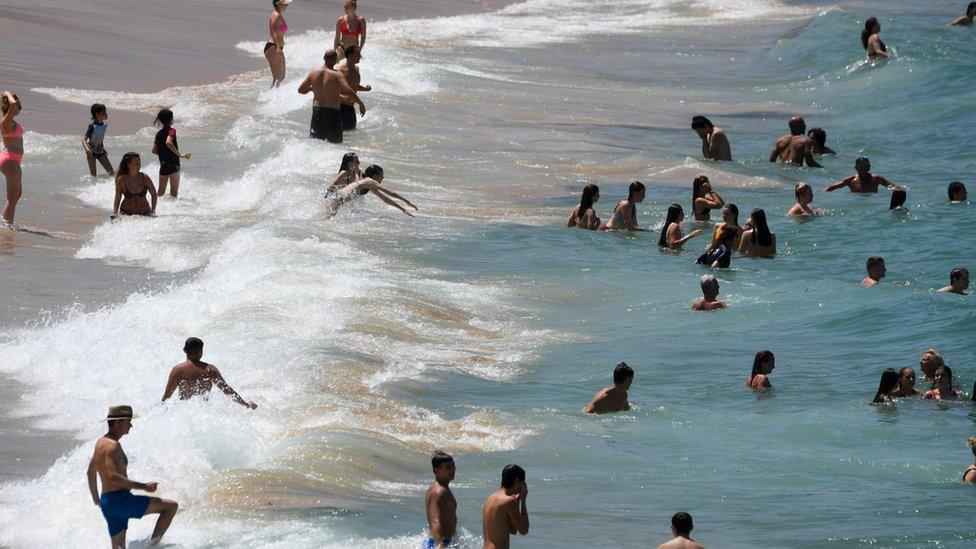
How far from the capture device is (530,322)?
1536cm

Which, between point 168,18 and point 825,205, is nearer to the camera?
point 825,205

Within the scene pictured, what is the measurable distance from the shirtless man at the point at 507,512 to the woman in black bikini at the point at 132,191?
9966 millimetres

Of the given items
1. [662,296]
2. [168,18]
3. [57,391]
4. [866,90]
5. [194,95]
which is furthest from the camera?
[168,18]

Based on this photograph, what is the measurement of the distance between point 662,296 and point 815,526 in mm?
6799

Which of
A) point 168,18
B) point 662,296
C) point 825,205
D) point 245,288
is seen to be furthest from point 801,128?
point 168,18

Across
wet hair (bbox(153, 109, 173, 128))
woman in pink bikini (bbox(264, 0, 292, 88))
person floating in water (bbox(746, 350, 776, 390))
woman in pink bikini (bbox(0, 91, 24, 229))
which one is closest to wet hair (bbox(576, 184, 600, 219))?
wet hair (bbox(153, 109, 173, 128))

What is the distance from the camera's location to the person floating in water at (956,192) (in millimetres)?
20203

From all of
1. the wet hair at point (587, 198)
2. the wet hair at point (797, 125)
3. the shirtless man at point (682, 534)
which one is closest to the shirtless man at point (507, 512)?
the shirtless man at point (682, 534)

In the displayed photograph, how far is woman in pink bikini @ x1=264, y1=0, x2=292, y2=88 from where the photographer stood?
2527 centimetres

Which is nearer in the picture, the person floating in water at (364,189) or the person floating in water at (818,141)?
the person floating in water at (364,189)

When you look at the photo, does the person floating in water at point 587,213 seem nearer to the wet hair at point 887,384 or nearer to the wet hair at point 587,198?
the wet hair at point 587,198

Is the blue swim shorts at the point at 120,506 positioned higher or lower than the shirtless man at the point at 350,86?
lower

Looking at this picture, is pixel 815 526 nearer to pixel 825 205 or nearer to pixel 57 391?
pixel 57 391

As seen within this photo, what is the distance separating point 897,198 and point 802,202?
125cm
